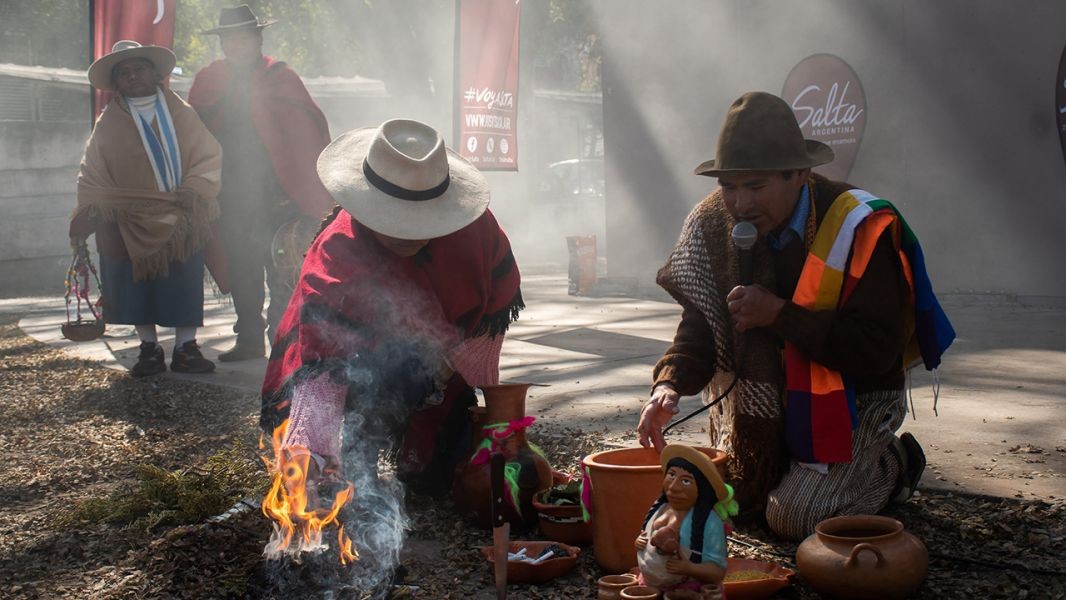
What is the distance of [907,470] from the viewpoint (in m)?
3.70

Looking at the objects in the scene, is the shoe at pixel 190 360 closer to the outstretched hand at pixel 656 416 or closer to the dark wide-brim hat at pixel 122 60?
the dark wide-brim hat at pixel 122 60

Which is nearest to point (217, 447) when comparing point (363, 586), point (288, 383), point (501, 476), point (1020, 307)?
point (288, 383)

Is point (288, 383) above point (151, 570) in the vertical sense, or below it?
above

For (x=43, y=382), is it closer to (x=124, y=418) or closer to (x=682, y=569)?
(x=124, y=418)

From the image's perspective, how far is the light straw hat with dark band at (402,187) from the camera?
11.4 feet

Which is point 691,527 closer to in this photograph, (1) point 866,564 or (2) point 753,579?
(2) point 753,579

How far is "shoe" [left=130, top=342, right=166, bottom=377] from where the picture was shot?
736 centimetres

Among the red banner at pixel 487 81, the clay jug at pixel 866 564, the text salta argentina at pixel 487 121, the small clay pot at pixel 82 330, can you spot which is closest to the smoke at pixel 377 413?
the clay jug at pixel 866 564

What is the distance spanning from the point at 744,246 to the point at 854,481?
0.90m

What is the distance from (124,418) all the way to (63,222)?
1397 centimetres

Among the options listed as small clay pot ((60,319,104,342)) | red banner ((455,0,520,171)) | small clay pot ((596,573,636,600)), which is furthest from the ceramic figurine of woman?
red banner ((455,0,520,171))

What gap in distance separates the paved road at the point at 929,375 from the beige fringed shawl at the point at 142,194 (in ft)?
3.14

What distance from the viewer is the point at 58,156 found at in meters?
19.0

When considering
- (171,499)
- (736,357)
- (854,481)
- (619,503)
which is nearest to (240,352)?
(171,499)
